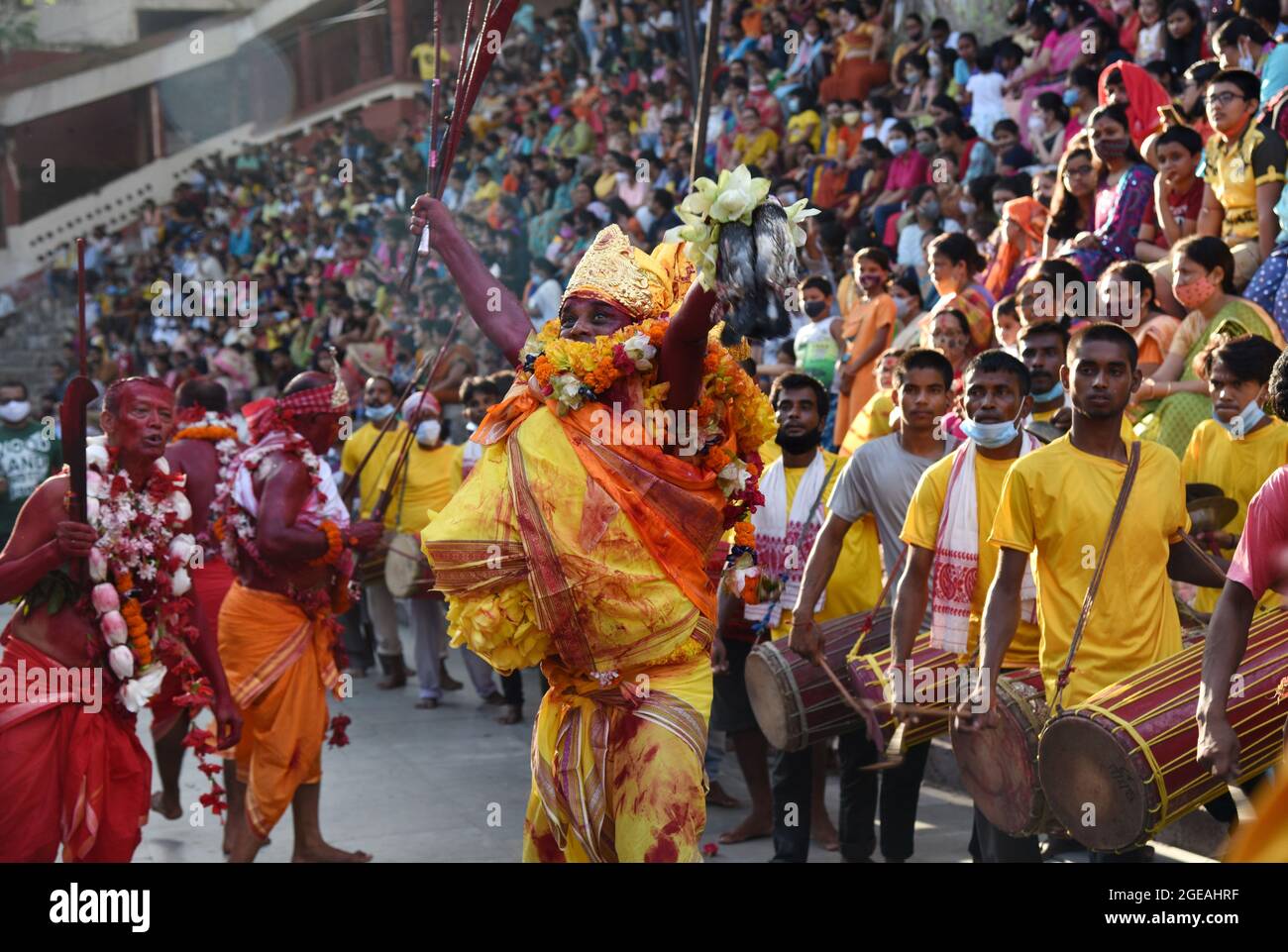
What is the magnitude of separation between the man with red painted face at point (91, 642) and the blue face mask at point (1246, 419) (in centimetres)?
427

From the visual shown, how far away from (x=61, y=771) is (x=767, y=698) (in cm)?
279

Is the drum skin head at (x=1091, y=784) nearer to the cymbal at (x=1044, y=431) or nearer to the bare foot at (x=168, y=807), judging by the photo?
the cymbal at (x=1044, y=431)

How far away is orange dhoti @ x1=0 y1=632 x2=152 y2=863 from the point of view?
5.35m

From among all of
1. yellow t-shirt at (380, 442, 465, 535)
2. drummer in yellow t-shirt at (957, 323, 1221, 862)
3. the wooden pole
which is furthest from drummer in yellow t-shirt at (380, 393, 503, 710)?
drummer in yellow t-shirt at (957, 323, 1221, 862)

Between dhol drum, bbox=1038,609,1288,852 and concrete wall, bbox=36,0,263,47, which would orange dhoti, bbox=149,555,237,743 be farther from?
concrete wall, bbox=36,0,263,47

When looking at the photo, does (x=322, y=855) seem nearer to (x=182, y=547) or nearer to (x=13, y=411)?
(x=182, y=547)

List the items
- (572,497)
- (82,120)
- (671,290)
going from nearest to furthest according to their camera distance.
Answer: (572,497) → (671,290) → (82,120)

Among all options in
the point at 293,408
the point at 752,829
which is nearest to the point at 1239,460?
the point at 752,829

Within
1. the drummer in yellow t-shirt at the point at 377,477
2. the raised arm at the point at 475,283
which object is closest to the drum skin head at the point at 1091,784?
the raised arm at the point at 475,283

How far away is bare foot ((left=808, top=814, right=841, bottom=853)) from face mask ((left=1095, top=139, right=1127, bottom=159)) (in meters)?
4.69
